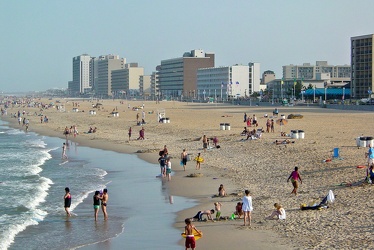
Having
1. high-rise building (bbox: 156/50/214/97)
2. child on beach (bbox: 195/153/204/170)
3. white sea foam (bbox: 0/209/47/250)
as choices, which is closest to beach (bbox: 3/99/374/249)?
child on beach (bbox: 195/153/204/170)

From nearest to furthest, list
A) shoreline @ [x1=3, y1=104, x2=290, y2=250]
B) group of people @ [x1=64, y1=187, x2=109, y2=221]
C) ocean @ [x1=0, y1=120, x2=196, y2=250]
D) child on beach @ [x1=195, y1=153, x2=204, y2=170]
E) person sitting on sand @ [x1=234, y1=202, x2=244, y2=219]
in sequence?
shoreline @ [x1=3, y1=104, x2=290, y2=250] → ocean @ [x1=0, y1=120, x2=196, y2=250] → person sitting on sand @ [x1=234, y1=202, x2=244, y2=219] → group of people @ [x1=64, y1=187, x2=109, y2=221] → child on beach @ [x1=195, y1=153, x2=204, y2=170]

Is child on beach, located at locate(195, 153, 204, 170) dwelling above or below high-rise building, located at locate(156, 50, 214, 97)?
below

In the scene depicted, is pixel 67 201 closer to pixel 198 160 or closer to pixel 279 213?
pixel 279 213

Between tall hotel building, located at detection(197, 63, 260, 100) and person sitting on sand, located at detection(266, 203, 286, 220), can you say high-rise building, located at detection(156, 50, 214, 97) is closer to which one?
tall hotel building, located at detection(197, 63, 260, 100)

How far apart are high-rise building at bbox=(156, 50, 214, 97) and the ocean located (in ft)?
471

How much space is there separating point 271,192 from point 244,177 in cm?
381

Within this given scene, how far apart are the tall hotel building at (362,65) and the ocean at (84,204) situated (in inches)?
2717

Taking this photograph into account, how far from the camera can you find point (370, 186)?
1806 centimetres

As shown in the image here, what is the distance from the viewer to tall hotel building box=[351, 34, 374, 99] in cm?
9431

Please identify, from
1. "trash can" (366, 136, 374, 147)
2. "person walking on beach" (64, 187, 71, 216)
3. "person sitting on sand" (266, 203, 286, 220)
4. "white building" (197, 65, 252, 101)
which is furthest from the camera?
"white building" (197, 65, 252, 101)

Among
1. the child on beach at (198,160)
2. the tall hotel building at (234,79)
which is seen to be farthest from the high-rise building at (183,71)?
the child on beach at (198,160)

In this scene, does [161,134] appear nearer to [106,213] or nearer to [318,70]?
[106,213]

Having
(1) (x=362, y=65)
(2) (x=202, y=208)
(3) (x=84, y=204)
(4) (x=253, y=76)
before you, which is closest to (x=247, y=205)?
(2) (x=202, y=208)

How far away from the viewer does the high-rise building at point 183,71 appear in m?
177
